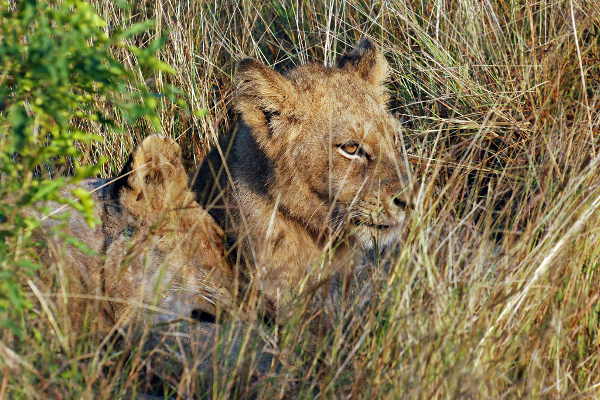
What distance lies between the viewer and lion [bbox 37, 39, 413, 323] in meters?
4.26

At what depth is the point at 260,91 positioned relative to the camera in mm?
4695

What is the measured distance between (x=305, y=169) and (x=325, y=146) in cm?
17

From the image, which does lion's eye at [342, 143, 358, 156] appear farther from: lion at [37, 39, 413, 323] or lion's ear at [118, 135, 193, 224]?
lion's ear at [118, 135, 193, 224]

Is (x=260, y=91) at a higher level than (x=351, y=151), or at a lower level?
higher

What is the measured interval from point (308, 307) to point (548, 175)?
1292 millimetres

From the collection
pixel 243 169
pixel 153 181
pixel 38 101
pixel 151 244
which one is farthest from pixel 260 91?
pixel 38 101

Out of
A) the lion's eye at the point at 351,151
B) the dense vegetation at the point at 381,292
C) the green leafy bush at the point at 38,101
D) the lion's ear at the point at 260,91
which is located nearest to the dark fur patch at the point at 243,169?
the lion's ear at the point at 260,91

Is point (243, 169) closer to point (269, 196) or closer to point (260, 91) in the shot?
point (269, 196)

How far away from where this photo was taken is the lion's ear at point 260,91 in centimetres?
464

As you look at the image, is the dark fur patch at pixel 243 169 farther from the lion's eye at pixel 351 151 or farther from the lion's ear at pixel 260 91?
the lion's eye at pixel 351 151

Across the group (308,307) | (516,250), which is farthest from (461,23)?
(308,307)

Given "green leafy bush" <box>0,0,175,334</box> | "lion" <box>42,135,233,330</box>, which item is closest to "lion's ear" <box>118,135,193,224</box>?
"lion" <box>42,135,233,330</box>

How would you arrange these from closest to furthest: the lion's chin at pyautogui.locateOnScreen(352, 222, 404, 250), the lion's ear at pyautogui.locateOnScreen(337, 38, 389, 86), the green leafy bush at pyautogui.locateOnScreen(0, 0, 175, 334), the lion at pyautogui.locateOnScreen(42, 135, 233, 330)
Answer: the green leafy bush at pyautogui.locateOnScreen(0, 0, 175, 334) < the lion at pyautogui.locateOnScreen(42, 135, 233, 330) < the lion's chin at pyautogui.locateOnScreen(352, 222, 404, 250) < the lion's ear at pyautogui.locateOnScreen(337, 38, 389, 86)

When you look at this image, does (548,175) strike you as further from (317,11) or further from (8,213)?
(317,11)
